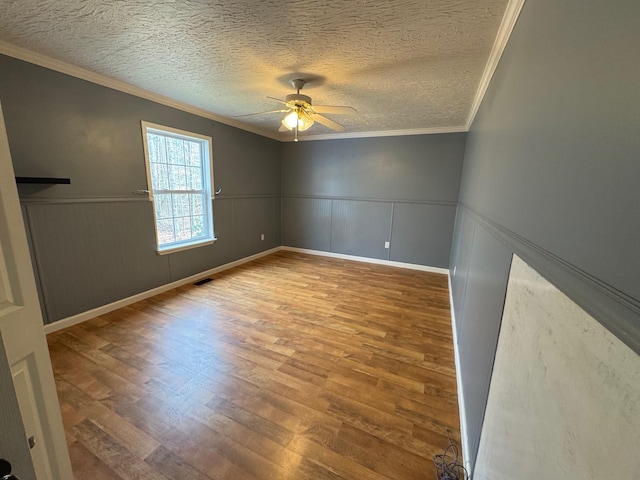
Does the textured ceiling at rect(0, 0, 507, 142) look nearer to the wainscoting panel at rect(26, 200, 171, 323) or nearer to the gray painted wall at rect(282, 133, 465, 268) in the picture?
the wainscoting panel at rect(26, 200, 171, 323)

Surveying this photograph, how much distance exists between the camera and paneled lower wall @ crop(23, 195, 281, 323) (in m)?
2.29

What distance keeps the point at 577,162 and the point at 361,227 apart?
14.4ft

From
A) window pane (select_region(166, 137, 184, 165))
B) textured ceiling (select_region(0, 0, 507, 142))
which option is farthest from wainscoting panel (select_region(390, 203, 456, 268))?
window pane (select_region(166, 137, 184, 165))

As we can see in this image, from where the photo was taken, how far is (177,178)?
344 centimetres

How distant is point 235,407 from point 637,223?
6.40ft

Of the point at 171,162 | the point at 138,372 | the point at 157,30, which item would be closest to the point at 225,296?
the point at 138,372

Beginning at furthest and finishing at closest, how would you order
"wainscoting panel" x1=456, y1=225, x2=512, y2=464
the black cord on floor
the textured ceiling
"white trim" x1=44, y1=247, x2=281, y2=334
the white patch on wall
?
"white trim" x1=44, y1=247, x2=281, y2=334, the textured ceiling, the black cord on floor, "wainscoting panel" x1=456, y1=225, x2=512, y2=464, the white patch on wall

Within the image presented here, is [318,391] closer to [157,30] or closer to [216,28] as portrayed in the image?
[216,28]

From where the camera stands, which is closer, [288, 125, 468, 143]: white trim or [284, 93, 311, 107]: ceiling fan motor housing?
[284, 93, 311, 107]: ceiling fan motor housing

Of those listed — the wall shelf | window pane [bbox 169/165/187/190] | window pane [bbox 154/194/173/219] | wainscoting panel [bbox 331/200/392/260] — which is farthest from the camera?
wainscoting panel [bbox 331/200/392/260]

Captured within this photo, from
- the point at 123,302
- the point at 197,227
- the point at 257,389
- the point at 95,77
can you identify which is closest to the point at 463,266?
the point at 257,389

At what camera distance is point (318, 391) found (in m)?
1.78

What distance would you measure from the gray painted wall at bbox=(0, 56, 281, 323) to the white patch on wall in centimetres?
338

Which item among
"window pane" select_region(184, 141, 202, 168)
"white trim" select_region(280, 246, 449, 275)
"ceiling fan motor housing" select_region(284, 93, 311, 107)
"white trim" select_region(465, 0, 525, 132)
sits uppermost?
"white trim" select_region(465, 0, 525, 132)
